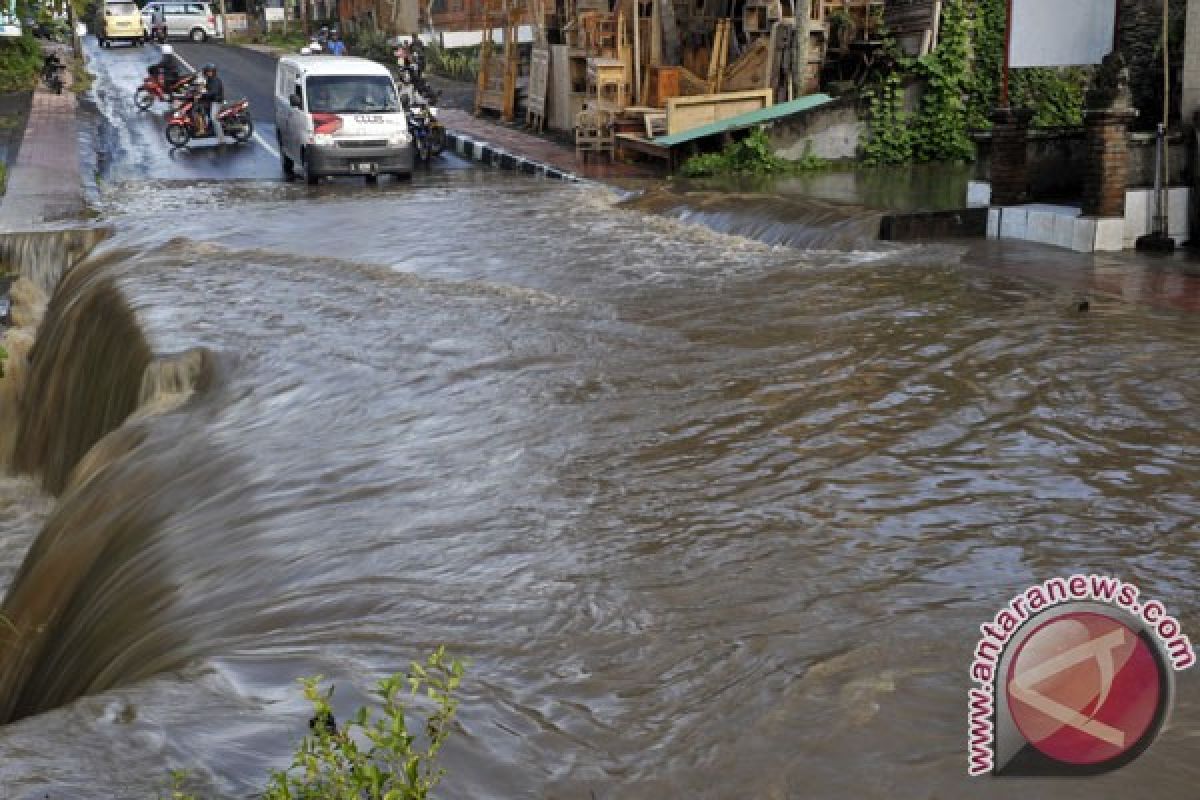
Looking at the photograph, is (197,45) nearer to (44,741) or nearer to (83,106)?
(83,106)

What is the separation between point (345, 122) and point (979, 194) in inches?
421

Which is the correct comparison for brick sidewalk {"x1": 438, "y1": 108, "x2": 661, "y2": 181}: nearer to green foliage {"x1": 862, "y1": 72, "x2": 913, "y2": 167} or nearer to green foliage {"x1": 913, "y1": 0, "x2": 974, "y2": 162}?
green foliage {"x1": 862, "y1": 72, "x2": 913, "y2": 167}

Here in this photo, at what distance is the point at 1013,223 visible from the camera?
16266 mm

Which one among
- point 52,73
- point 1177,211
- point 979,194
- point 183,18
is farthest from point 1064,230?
point 183,18

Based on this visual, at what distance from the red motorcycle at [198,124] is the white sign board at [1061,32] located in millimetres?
16168

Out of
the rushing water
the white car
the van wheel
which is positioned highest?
the white car

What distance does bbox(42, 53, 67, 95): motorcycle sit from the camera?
33.6 metres

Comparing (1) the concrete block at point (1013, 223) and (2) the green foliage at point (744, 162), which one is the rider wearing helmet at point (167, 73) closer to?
(2) the green foliage at point (744, 162)

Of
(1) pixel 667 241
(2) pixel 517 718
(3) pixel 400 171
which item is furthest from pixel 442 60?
(2) pixel 517 718

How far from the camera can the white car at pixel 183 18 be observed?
55.5 meters

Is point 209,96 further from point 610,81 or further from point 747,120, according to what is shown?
point 747,120

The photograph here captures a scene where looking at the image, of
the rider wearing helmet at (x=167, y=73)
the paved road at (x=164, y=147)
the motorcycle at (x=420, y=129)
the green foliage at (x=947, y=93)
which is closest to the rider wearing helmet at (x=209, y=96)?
the paved road at (x=164, y=147)

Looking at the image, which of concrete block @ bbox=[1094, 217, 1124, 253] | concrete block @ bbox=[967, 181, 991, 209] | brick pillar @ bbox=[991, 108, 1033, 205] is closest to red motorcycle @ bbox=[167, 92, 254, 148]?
concrete block @ bbox=[967, 181, 991, 209]

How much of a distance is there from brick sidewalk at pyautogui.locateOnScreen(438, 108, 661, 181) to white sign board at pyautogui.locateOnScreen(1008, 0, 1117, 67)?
7209 mm
